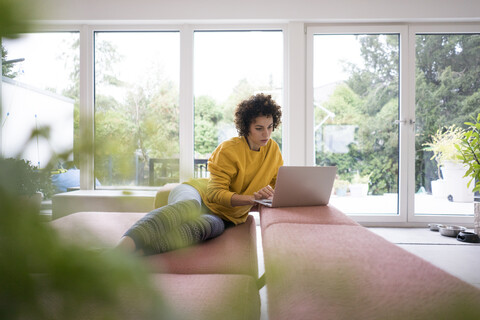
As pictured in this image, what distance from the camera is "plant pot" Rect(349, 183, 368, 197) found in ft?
12.4

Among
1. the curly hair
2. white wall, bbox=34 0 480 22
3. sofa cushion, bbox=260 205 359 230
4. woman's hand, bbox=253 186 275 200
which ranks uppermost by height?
white wall, bbox=34 0 480 22

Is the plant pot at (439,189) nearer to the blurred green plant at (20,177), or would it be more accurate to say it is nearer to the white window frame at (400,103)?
the white window frame at (400,103)

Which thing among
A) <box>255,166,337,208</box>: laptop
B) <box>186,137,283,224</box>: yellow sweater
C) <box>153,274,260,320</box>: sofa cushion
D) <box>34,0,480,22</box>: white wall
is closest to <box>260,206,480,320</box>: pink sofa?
<box>153,274,260,320</box>: sofa cushion

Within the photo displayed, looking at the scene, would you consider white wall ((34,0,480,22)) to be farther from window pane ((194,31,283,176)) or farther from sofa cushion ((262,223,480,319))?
sofa cushion ((262,223,480,319))

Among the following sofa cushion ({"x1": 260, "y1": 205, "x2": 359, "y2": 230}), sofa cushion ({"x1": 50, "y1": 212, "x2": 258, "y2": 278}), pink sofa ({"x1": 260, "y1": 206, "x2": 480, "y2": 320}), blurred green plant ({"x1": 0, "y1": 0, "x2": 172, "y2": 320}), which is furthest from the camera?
sofa cushion ({"x1": 260, "y1": 205, "x2": 359, "y2": 230})

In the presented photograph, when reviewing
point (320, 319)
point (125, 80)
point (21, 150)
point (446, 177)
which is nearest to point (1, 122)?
point (21, 150)

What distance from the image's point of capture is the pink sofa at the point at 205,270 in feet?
0.71

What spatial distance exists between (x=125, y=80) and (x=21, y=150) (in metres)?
0.13

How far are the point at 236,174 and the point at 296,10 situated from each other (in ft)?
7.98

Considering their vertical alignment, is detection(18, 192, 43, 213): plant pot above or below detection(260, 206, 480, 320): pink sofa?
above

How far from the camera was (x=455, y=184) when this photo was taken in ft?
12.0

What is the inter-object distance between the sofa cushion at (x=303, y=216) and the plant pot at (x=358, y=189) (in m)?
2.30

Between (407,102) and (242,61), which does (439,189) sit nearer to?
(407,102)

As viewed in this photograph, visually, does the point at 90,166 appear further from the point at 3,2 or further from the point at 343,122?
the point at 343,122
